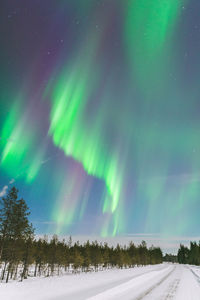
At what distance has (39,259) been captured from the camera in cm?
6316

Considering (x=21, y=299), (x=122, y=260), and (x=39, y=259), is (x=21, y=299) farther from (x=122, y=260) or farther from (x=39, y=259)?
(x=122, y=260)

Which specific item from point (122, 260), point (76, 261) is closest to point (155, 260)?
point (122, 260)

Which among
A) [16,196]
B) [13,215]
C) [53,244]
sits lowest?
[53,244]

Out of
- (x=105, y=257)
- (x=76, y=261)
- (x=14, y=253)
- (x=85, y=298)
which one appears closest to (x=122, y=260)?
(x=105, y=257)

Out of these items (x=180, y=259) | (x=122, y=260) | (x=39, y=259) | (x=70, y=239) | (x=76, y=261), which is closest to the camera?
(x=39, y=259)

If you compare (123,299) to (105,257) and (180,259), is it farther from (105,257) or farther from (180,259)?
(180,259)

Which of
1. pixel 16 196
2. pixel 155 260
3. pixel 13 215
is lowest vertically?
pixel 155 260

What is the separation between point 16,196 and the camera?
37.0 m

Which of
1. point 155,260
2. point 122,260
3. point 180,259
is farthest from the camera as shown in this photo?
point 180,259

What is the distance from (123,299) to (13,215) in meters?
29.9

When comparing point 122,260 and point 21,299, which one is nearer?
point 21,299

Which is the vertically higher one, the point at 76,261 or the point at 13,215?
the point at 13,215

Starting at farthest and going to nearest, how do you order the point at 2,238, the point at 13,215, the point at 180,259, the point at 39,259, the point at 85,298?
the point at 180,259, the point at 39,259, the point at 13,215, the point at 2,238, the point at 85,298

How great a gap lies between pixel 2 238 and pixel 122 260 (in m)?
63.3
